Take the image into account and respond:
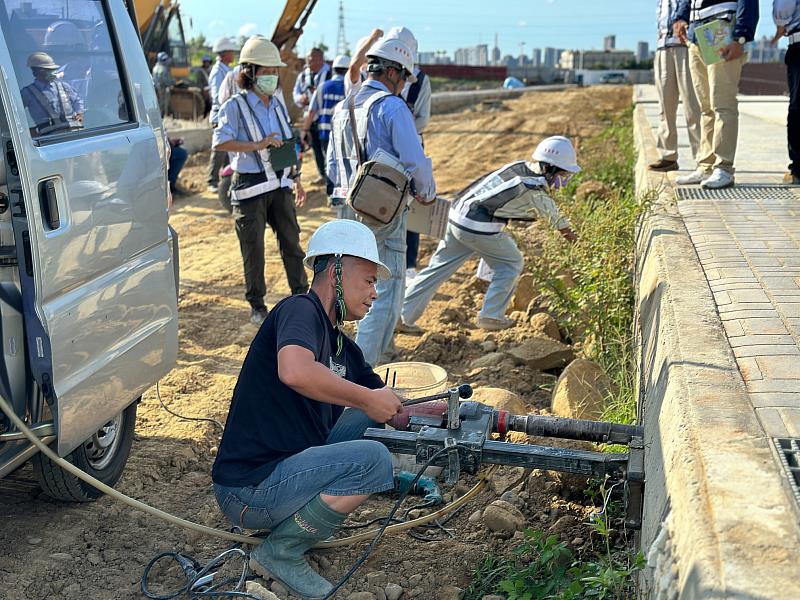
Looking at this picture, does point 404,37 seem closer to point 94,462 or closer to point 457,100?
point 94,462

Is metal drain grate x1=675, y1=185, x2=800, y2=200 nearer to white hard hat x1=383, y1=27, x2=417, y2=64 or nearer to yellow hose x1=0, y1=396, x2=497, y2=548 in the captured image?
white hard hat x1=383, y1=27, x2=417, y2=64

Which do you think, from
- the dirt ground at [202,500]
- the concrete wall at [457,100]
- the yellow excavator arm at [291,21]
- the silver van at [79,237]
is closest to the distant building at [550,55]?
the concrete wall at [457,100]

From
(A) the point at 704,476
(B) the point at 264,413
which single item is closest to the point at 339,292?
(B) the point at 264,413

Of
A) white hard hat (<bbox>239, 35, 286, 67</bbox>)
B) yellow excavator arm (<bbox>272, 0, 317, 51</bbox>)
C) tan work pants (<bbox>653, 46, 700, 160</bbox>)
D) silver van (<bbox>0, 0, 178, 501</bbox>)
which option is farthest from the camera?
yellow excavator arm (<bbox>272, 0, 317, 51</bbox>)

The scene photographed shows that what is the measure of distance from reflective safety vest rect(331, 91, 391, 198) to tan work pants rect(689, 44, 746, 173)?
2.84 metres

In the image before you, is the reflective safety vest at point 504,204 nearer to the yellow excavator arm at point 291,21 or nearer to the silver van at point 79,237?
the silver van at point 79,237

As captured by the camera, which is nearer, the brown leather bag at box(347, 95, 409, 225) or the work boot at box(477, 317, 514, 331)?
the brown leather bag at box(347, 95, 409, 225)

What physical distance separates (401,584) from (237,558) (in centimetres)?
68

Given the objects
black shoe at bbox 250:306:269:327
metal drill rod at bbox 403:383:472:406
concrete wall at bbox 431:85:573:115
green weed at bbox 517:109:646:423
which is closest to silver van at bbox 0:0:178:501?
metal drill rod at bbox 403:383:472:406

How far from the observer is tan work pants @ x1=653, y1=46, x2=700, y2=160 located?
305 inches

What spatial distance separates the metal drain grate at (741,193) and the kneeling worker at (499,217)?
1.16 meters

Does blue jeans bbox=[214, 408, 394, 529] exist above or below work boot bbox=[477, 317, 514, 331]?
above

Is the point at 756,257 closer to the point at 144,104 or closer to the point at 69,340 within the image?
the point at 144,104

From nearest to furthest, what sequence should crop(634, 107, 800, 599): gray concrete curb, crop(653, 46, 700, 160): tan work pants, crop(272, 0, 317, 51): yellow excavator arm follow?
crop(634, 107, 800, 599): gray concrete curb → crop(653, 46, 700, 160): tan work pants → crop(272, 0, 317, 51): yellow excavator arm
